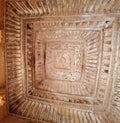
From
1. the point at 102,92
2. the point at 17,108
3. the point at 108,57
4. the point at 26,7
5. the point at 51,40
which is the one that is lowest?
the point at 17,108

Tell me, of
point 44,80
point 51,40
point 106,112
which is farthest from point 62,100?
point 51,40

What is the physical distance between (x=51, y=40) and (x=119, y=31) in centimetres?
46

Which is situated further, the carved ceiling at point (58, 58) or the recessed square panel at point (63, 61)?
the recessed square panel at point (63, 61)

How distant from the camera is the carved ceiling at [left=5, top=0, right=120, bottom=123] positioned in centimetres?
98

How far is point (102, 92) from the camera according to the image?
107 centimetres

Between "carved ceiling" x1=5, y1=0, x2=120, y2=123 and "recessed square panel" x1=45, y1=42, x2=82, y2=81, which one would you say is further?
"recessed square panel" x1=45, y1=42, x2=82, y2=81

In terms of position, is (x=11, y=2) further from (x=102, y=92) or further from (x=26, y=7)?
(x=102, y=92)

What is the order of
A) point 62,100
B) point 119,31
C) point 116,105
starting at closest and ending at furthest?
point 119,31
point 116,105
point 62,100

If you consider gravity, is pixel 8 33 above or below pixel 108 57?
above

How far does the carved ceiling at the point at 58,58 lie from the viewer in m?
0.98

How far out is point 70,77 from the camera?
1152mm

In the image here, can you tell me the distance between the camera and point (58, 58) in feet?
3.77

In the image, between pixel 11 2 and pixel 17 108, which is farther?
pixel 17 108

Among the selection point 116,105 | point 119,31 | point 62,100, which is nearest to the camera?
point 119,31
